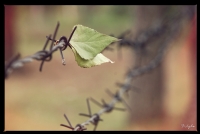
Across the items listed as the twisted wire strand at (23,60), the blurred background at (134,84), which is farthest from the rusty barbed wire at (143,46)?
the twisted wire strand at (23,60)

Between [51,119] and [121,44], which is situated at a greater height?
[121,44]

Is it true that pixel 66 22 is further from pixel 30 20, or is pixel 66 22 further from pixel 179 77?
pixel 179 77

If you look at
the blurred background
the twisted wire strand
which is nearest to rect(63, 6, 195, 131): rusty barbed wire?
the blurred background

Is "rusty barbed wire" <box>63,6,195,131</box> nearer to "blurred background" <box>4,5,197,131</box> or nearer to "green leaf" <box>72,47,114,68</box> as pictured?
"blurred background" <box>4,5,197,131</box>

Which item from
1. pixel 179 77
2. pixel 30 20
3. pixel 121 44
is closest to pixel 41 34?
pixel 30 20

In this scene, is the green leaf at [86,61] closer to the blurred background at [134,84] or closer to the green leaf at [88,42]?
the green leaf at [88,42]

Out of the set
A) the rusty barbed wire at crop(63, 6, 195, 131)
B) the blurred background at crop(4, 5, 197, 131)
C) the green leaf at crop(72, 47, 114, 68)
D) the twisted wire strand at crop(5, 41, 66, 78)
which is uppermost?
the twisted wire strand at crop(5, 41, 66, 78)
